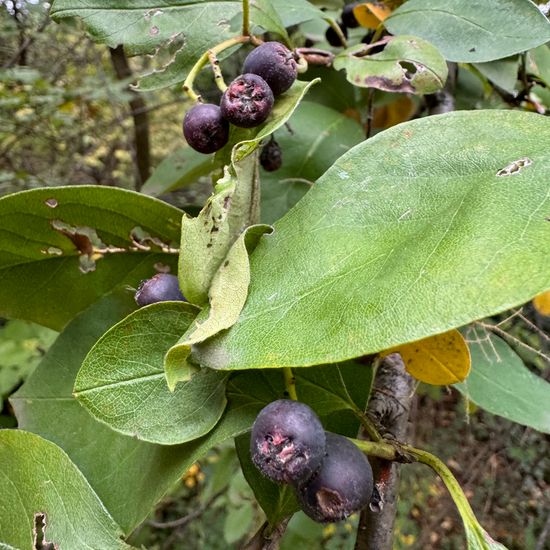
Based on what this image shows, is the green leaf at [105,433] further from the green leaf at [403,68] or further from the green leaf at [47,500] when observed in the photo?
the green leaf at [403,68]

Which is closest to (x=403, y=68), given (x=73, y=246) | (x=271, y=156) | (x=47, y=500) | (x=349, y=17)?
(x=271, y=156)

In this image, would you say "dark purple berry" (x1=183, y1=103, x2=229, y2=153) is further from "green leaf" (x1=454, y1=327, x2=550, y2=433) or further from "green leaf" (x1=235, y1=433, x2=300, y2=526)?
"green leaf" (x1=454, y1=327, x2=550, y2=433)

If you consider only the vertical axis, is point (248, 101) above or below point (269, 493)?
above

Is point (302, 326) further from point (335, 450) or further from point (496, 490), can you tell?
point (496, 490)

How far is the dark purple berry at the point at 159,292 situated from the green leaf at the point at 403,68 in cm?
34

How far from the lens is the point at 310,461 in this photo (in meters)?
0.44

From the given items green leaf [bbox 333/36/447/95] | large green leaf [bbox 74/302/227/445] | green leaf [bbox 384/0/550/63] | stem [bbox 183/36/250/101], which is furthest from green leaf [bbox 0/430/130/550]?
green leaf [bbox 384/0/550/63]

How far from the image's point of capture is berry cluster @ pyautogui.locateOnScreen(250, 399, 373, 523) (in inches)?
17.3

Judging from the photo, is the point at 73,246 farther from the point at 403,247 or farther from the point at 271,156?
the point at 403,247

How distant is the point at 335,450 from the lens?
1.55 ft

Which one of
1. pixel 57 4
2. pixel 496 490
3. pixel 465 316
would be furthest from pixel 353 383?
pixel 496 490

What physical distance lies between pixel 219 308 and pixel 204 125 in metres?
0.20

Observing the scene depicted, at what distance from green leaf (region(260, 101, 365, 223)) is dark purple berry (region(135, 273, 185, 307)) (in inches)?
11.9

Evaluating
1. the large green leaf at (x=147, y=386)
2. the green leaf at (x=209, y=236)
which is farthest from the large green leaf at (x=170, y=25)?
the large green leaf at (x=147, y=386)
